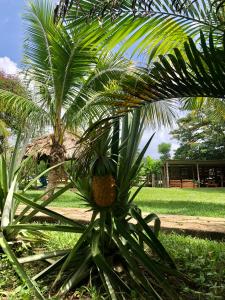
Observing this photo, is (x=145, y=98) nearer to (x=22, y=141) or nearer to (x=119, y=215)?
(x=119, y=215)

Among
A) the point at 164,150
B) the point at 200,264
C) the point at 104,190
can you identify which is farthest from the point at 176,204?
the point at 164,150

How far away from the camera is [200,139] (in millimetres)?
30656

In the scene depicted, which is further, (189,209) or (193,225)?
(189,209)

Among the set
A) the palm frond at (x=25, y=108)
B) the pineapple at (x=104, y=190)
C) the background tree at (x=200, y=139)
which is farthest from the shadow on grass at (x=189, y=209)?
the background tree at (x=200, y=139)

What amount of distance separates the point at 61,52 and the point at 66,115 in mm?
1564

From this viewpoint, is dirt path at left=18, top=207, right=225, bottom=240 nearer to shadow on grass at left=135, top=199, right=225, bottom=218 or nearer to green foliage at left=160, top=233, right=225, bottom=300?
green foliage at left=160, top=233, right=225, bottom=300

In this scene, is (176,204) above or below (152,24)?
below

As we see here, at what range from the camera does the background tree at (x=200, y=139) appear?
27837 millimetres

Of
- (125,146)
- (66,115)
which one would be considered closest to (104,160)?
(125,146)

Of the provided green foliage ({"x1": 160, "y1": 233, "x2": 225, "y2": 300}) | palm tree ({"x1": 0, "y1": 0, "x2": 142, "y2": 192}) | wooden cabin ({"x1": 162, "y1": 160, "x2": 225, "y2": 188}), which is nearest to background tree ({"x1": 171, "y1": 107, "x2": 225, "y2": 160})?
wooden cabin ({"x1": 162, "y1": 160, "x2": 225, "y2": 188})

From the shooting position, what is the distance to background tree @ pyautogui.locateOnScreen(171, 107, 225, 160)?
27837mm

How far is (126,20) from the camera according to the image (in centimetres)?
340

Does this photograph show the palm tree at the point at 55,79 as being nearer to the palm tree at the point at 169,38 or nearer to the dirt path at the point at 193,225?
the dirt path at the point at 193,225

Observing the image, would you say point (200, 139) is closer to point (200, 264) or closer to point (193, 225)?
point (193, 225)
